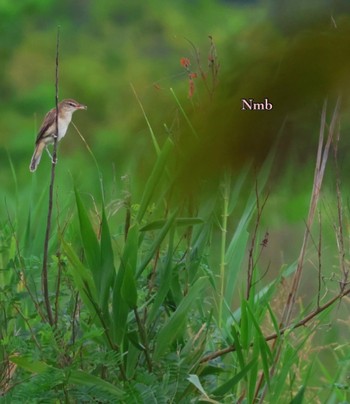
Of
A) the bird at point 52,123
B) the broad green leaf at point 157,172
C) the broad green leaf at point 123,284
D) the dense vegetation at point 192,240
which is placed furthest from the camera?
the bird at point 52,123

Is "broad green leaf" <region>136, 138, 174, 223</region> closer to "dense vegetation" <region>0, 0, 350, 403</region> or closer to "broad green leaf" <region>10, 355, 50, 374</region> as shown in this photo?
"dense vegetation" <region>0, 0, 350, 403</region>

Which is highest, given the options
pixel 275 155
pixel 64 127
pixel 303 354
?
pixel 64 127

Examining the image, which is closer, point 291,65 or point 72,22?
point 291,65

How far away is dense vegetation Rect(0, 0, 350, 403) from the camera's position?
0.58 m

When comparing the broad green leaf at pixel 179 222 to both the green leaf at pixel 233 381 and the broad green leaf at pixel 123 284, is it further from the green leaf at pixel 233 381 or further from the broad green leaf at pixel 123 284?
the green leaf at pixel 233 381

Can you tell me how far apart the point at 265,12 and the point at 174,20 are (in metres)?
11.3

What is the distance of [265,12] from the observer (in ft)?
1.92

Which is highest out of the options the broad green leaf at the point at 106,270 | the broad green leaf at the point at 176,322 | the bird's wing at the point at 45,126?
the bird's wing at the point at 45,126

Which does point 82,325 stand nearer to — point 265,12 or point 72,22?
point 265,12

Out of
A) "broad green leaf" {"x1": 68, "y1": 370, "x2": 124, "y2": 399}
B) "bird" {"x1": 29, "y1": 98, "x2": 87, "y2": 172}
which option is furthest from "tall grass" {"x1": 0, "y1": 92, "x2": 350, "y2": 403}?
"bird" {"x1": 29, "y1": 98, "x2": 87, "y2": 172}

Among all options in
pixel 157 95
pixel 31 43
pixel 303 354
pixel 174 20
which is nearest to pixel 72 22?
pixel 31 43

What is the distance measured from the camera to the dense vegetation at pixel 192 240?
584 mm

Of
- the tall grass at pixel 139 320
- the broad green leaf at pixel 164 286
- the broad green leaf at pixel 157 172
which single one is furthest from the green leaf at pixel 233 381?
the broad green leaf at pixel 157 172

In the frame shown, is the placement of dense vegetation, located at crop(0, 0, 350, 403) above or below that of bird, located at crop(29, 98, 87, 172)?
below
